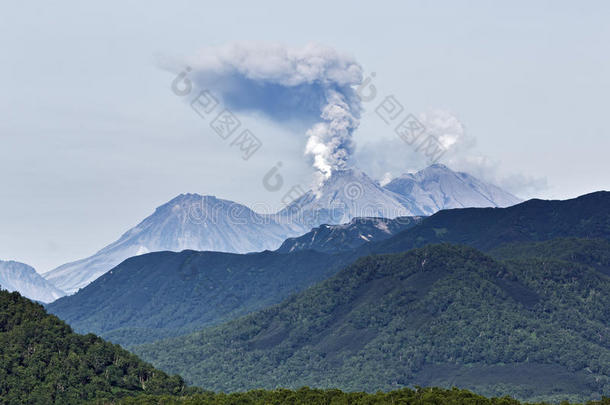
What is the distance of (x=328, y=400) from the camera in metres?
198

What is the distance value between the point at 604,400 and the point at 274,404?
77.6 meters

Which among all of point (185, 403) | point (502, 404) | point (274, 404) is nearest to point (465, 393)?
point (502, 404)

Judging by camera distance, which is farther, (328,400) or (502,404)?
(328,400)

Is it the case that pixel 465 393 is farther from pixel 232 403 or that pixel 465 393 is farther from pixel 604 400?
pixel 232 403

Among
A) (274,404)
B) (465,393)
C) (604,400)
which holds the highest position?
(274,404)

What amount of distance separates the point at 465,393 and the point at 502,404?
11.9m

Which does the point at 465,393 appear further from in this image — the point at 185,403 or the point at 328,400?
the point at 185,403

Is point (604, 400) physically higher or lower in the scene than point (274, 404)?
lower

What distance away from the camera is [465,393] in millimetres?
195000

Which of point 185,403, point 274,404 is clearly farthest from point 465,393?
point 185,403

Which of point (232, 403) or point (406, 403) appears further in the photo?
point (232, 403)

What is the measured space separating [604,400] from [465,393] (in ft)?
105

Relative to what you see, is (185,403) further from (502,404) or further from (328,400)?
(502,404)

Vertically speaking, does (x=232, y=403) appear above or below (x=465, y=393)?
above
